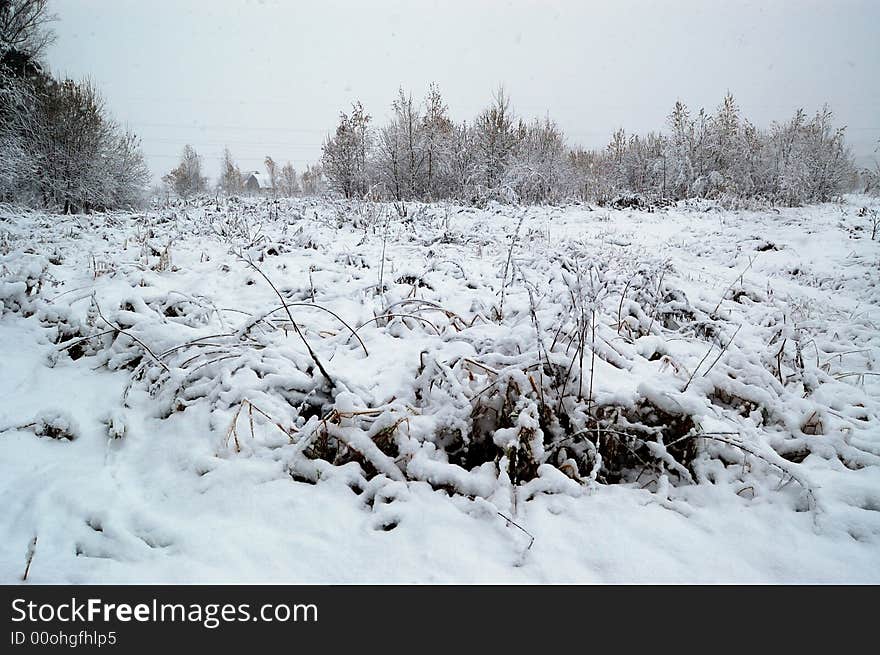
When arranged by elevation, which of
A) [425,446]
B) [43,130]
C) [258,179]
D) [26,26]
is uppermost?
[258,179]

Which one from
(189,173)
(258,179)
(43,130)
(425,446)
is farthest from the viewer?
→ (258,179)

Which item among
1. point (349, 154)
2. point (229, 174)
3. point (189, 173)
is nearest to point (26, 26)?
point (349, 154)

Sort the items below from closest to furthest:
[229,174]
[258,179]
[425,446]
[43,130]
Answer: [425,446], [43,130], [229,174], [258,179]

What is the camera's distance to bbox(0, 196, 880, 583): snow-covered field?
148 centimetres

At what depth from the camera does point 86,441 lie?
2.16 metres

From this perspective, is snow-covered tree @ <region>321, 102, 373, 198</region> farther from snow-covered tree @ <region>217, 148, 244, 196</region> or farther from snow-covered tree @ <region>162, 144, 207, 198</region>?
snow-covered tree @ <region>217, 148, 244, 196</region>

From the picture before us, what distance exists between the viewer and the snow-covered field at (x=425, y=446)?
4.84 ft

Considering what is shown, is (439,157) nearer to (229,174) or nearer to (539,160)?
(539,160)

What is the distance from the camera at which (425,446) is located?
6.53ft

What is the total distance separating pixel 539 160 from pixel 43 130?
21.4 m

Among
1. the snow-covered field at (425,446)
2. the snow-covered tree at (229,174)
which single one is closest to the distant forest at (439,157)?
the snow-covered field at (425,446)

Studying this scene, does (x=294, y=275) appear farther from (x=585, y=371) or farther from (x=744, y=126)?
(x=744, y=126)

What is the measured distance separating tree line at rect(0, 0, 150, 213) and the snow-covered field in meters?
12.5
